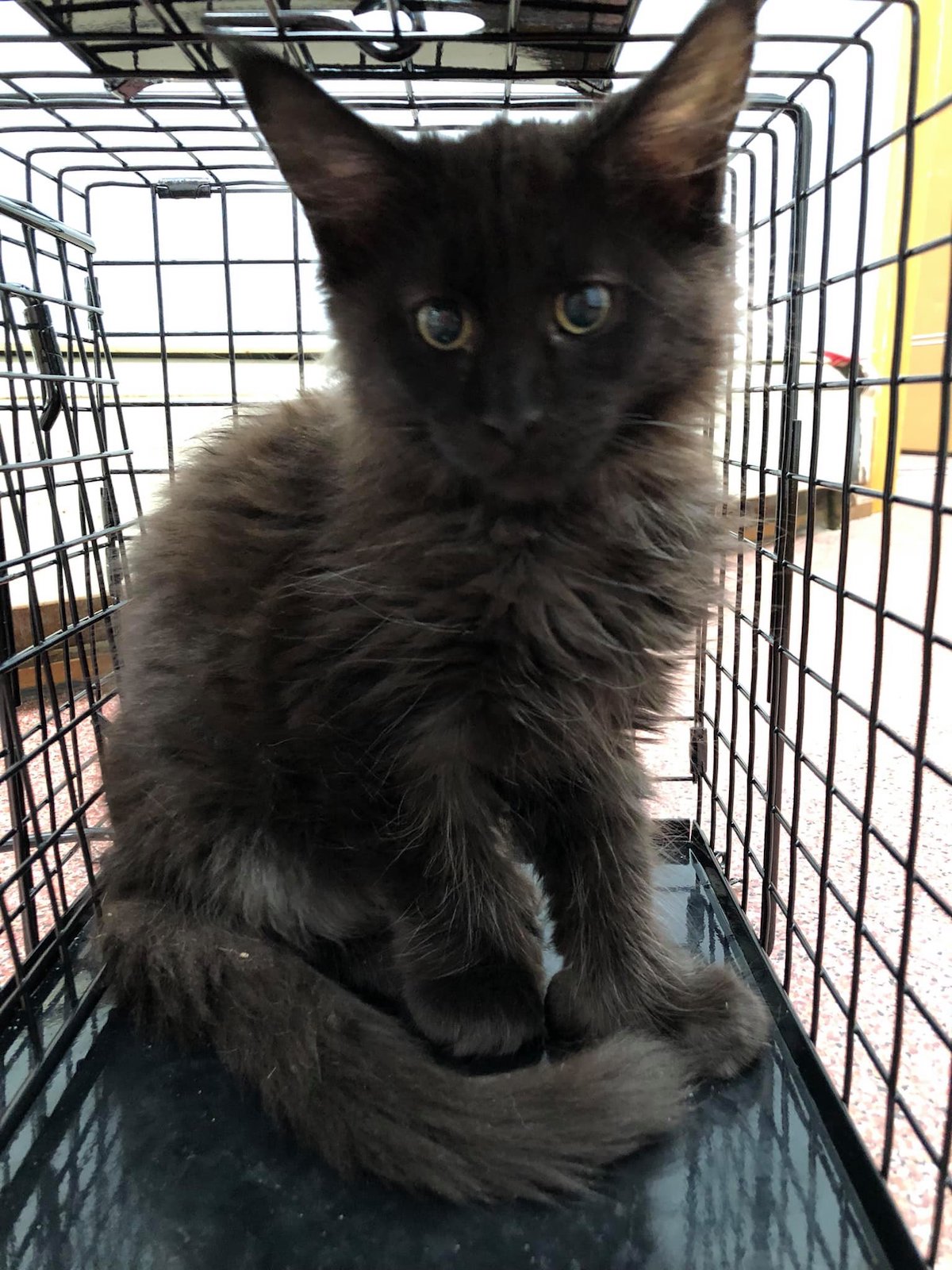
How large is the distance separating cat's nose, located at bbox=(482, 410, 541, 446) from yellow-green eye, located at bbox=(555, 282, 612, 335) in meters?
0.10

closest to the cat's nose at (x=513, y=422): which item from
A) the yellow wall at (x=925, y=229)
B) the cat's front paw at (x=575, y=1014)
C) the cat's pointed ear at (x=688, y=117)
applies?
the cat's pointed ear at (x=688, y=117)

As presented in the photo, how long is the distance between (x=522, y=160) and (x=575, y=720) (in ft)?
1.67

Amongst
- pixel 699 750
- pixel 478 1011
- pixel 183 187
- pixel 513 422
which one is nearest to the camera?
pixel 513 422

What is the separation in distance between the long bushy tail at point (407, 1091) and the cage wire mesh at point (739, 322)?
0.19m

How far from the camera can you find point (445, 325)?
77 cm

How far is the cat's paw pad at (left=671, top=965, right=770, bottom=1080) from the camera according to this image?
0.84m

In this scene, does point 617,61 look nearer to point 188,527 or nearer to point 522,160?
point 522,160

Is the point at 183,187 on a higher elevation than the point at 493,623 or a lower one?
higher

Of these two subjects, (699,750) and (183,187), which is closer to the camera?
(183,187)

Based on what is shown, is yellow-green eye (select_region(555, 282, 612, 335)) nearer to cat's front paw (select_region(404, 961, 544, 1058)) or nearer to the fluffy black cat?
the fluffy black cat

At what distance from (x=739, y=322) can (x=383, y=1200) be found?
0.87 metres

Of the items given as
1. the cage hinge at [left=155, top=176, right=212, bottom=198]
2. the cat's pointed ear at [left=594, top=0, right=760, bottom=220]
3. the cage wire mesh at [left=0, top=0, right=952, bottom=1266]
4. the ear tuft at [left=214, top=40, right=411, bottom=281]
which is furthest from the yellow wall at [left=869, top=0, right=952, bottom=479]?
the cage hinge at [left=155, top=176, right=212, bottom=198]

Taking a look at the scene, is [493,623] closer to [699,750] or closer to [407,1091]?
[407,1091]

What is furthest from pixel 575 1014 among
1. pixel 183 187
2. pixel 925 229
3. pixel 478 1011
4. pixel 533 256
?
pixel 925 229
